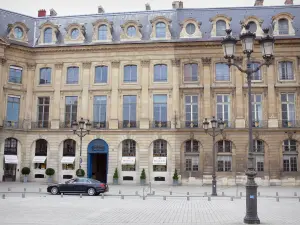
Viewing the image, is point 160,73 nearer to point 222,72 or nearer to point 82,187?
point 222,72

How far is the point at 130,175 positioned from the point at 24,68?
15479mm

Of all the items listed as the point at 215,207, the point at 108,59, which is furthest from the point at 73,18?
the point at 215,207

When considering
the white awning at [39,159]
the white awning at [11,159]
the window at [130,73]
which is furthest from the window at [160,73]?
the white awning at [11,159]

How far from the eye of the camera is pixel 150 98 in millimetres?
38031

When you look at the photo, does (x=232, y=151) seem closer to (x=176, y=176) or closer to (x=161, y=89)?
(x=176, y=176)

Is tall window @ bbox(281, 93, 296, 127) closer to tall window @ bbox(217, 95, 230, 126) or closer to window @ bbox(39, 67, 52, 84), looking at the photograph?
tall window @ bbox(217, 95, 230, 126)

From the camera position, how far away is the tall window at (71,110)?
128 ft

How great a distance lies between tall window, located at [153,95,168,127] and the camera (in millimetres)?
37594

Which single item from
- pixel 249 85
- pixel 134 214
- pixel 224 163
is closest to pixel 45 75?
pixel 224 163

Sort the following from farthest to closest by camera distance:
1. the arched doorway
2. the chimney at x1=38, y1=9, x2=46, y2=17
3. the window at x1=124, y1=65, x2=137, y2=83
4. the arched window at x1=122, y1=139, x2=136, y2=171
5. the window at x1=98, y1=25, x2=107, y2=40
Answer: the chimney at x1=38, y1=9, x2=46, y2=17, the window at x1=98, y1=25, x2=107, y2=40, the window at x1=124, y1=65, x2=137, y2=83, the arched doorway, the arched window at x1=122, y1=139, x2=136, y2=171

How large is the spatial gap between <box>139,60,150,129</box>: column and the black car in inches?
508

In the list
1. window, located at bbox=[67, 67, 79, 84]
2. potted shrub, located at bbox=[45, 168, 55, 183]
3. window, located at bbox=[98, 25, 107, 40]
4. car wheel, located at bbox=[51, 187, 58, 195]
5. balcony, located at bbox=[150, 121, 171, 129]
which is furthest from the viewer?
window, located at bbox=[98, 25, 107, 40]

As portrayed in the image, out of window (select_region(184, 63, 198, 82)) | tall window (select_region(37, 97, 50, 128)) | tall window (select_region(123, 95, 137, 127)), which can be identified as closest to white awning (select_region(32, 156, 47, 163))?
tall window (select_region(37, 97, 50, 128))

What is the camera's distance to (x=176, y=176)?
117ft
